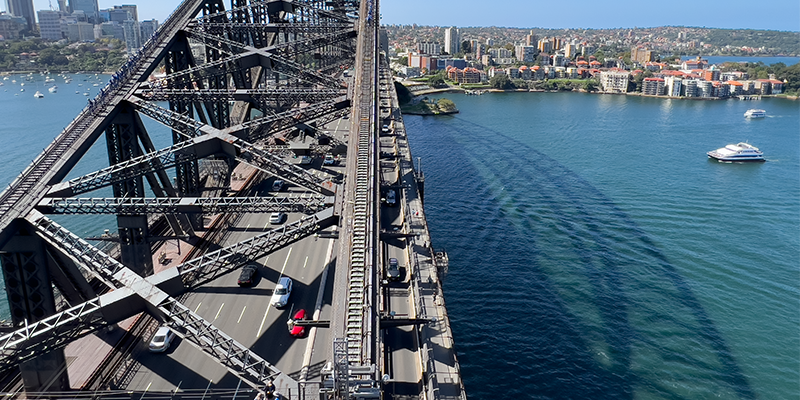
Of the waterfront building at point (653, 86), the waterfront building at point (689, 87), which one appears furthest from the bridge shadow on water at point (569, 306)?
the waterfront building at point (689, 87)

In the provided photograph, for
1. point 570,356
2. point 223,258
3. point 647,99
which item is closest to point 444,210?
point 570,356

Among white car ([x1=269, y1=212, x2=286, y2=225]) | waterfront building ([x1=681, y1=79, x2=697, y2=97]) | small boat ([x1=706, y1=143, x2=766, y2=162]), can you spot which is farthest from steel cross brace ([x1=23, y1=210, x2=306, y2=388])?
waterfront building ([x1=681, y1=79, x2=697, y2=97])

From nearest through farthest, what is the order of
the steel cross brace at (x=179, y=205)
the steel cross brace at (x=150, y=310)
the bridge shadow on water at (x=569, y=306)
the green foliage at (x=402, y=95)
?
the steel cross brace at (x=150, y=310) → the steel cross brace at (x=179, y=205) → the bridge shadow on water at (x=569, y=306) → the green foliage at (x=402, y=95)

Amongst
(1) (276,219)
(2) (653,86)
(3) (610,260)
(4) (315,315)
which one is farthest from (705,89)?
(4) (315,315)

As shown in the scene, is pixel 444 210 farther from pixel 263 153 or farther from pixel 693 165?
pixel 693 165

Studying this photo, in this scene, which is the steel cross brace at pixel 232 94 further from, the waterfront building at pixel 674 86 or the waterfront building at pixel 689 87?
the waterfront building at pixel 689 87

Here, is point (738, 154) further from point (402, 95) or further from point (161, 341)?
point (161, 341)
